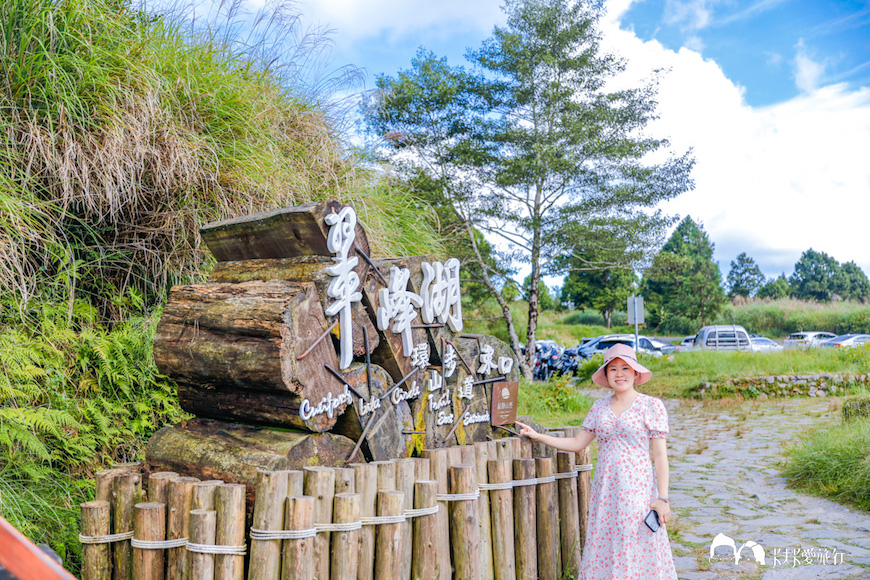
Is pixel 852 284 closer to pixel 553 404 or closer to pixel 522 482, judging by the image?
pixel 553 404

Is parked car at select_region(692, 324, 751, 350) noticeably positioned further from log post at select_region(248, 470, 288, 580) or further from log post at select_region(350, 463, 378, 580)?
log post at select_region(248, 470, 288, 580)

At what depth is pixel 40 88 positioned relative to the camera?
A: 4551 mm

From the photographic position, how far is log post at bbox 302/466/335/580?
2656 mm

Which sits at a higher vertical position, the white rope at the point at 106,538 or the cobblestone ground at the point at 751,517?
the white rope at the point at 106,538

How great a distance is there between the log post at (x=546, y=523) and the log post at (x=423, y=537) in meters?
0.90

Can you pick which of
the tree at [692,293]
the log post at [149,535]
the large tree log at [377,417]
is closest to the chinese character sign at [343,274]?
the large tree log at [377,417]

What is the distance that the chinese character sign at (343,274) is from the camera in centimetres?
330

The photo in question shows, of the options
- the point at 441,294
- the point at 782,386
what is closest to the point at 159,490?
the point at 441,294

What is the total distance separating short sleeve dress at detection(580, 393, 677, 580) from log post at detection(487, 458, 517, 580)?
0.41 m

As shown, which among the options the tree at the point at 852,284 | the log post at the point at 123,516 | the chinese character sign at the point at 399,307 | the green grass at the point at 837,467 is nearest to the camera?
the log post at the point at 123,516

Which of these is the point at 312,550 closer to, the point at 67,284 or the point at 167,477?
the point at 167,477

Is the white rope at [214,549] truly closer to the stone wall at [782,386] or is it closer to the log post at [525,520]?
the log post at [525,520]

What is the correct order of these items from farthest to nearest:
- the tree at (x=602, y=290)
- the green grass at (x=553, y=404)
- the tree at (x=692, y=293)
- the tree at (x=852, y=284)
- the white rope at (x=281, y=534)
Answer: the tree at (x=852, y=284) → the tree at (x=602, y=290) → the tree at (x=692, y=293) → the green grass at (x=553, y=404) → the white rope at (x=281, y=534)

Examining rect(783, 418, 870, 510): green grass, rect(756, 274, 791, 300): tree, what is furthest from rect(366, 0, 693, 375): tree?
rect(756, 274, 791, 300): tree
